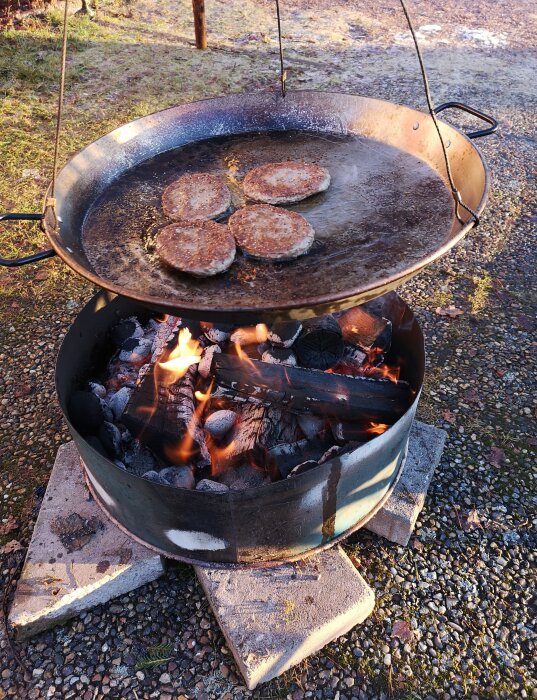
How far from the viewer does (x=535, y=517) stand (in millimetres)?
3182

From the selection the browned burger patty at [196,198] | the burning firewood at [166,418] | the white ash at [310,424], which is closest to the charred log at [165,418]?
the burning firewood at [166,418]

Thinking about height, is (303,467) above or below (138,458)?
above

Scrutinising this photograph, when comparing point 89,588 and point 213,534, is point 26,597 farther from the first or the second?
point 213,534

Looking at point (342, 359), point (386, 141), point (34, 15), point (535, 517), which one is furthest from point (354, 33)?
point (535, 517)

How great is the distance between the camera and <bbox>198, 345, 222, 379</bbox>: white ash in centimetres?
319

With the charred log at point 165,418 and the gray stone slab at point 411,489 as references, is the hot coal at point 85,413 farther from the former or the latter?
the gray stone slab at point 411,489

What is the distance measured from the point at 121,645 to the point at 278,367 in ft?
5.48

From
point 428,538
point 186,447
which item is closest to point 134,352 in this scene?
point 186,447

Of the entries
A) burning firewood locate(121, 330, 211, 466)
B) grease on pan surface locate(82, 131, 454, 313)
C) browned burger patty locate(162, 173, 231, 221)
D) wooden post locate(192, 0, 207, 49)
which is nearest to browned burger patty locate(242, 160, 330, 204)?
grease on pan surface locate(82, 131, 454, 313)

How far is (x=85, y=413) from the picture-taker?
2902 mm

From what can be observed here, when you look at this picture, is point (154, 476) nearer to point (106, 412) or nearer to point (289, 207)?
point (106, 412)

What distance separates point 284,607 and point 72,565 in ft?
3.81

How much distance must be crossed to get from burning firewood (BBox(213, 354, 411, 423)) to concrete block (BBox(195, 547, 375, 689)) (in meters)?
0.79

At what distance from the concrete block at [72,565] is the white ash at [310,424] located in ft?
3.55
